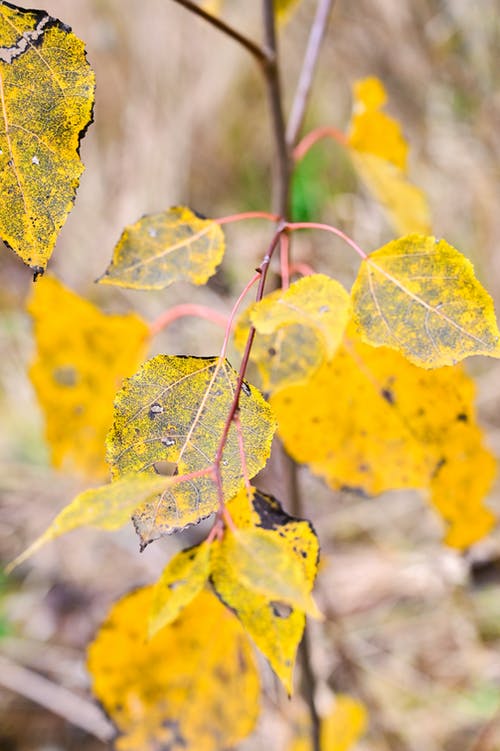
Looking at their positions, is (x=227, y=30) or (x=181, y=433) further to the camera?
(x=227, y=30)

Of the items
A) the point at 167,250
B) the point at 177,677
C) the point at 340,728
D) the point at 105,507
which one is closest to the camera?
the point at 105,507

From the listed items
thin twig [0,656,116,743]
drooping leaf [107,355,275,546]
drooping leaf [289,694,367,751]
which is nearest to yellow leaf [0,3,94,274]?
drooping leaf [107,355,275,546]

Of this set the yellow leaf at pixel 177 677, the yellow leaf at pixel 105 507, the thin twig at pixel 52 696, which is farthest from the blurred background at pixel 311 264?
the yellow leaf at pixel 105 507

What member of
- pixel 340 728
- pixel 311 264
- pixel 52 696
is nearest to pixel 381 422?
pixel 340 728

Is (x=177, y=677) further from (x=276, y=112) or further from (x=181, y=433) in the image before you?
(x=276, y=112)

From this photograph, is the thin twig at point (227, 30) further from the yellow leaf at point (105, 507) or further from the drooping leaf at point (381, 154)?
the yellow leaf at point (105, 507)

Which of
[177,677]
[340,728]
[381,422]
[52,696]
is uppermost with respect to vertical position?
[381,422]

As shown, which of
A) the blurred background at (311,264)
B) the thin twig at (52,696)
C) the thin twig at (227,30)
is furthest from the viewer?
the blurred background at (311,264)

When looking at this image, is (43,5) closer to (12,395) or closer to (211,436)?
(12,395)
